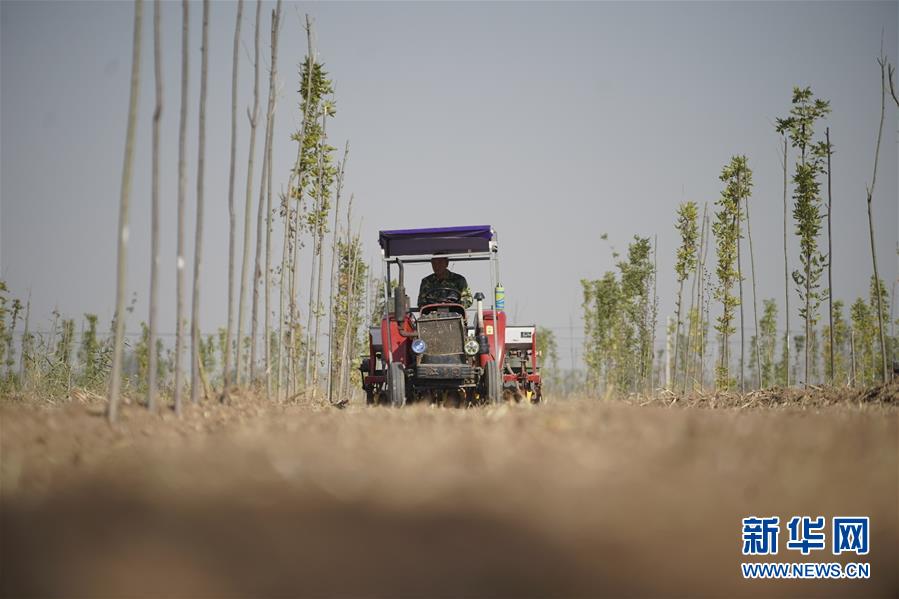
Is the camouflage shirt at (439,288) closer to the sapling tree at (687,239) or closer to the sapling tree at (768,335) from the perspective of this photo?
the sapling tree at (687,239)

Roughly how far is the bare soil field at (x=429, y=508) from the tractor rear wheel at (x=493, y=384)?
4.80 meters

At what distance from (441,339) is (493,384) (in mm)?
1024

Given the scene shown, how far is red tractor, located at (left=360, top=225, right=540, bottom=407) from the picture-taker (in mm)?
10125

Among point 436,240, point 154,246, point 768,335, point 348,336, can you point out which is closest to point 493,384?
point 436,240

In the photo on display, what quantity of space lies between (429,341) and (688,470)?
22.4 ft

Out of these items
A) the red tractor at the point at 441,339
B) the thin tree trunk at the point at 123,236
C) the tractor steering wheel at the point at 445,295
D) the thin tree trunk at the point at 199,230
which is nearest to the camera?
the thin tree trunk at the point at 123,236

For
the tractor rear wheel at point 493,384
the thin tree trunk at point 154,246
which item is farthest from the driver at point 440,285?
the thin tree trunk at point 154,246

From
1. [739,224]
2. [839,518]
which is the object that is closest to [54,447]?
[839,518]

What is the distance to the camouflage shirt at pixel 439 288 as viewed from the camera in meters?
11.4

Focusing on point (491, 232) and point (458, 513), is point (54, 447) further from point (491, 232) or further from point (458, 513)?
point (491, 232)

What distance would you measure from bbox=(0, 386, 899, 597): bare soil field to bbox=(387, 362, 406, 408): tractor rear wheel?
492 cm

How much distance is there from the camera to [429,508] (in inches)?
133

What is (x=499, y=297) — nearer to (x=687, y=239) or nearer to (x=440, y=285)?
(x=440, y=285)

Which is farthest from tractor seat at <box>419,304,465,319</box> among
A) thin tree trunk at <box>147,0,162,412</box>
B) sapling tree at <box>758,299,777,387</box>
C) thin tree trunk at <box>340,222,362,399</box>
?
sapling tree at <box>758,299,777,387</box>
